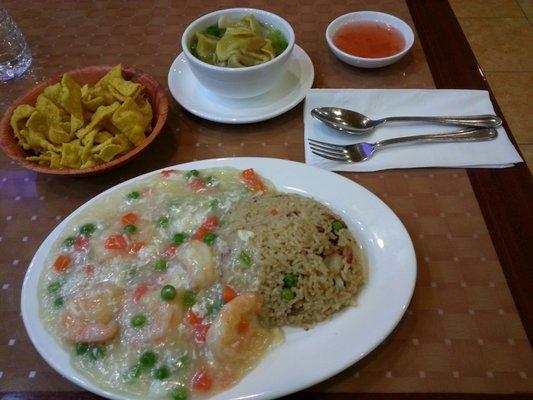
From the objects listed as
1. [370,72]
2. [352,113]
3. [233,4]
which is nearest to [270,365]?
[352,113]

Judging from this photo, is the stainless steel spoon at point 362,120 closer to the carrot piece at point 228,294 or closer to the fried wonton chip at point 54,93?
the carrot piece at point 228,294

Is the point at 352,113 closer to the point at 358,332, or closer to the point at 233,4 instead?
the point at 358,332

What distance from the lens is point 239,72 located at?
5.50 feet

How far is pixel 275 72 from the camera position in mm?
1756

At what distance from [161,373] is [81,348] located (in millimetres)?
233

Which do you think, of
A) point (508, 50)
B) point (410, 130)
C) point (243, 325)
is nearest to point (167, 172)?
point (243, 325)

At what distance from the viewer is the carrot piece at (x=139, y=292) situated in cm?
125

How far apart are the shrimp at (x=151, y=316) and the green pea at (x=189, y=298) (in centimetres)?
2

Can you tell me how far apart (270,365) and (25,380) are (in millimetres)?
688

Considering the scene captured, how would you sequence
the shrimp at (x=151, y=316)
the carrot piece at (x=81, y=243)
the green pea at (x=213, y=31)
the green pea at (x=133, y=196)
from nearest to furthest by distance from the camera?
the shrimp at (x=151, y=316), the carrot piece at (x=81, y=243), the green pea at (x=133, y=196), the green pea at (x=213, y=31)

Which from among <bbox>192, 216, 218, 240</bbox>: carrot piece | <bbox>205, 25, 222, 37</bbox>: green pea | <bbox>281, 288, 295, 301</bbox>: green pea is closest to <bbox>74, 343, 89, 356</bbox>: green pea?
<bbox>192, 216, 218, 240</bbox>: carrot piece

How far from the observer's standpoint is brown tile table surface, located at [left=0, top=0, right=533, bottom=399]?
1.20m

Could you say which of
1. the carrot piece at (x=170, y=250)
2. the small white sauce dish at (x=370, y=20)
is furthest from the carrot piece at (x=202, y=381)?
the small white sauce dish at (x=370, y=20)

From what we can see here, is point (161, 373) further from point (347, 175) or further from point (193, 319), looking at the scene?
point (347, 175)
